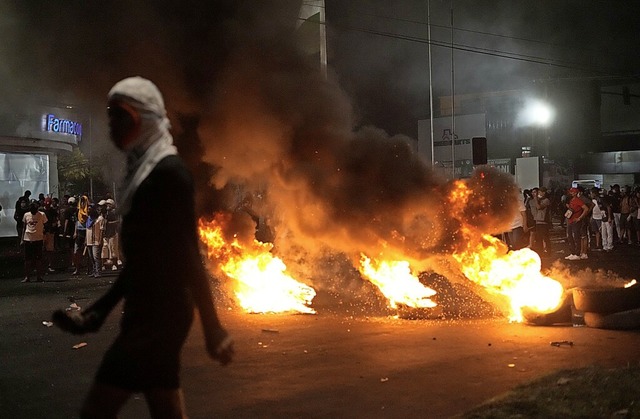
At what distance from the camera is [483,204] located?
887 centimetres

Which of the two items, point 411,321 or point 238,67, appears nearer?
point 411,321

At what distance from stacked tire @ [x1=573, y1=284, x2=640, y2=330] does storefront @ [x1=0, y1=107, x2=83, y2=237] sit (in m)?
20.9

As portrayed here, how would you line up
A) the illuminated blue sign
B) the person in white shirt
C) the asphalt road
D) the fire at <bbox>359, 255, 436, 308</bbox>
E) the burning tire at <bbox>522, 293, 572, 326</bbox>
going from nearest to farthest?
the asphalt road < the burning tire at <bbox>522, 293, 572, 326</bbox> < the fire at <bbox>359, 255, 436, 308</bbox> < the person in white shirt < the illuminated blue sign

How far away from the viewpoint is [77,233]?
600 inches

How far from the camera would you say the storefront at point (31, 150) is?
24828 millimetres

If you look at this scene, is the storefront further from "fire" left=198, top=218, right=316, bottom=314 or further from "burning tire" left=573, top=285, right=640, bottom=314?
"burning tire" left=573, top=285, right=640, bottom=314

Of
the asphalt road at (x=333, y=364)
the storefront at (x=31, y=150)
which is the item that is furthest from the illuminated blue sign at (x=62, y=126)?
the asphalt road at (x=333, y=364)

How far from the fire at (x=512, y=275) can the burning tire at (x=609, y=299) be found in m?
0.30

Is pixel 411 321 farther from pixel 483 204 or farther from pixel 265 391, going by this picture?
pixel 265 391

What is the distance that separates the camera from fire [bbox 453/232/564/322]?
25.5ft

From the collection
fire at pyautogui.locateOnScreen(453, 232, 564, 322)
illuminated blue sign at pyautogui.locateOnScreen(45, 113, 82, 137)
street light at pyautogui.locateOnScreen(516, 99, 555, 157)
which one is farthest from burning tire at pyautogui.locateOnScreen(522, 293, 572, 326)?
street light at pyautogui.locateOnScreen(516, 99, 555, 157)

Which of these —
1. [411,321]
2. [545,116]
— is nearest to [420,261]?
[411,321]

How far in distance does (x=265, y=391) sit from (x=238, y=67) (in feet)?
19.8

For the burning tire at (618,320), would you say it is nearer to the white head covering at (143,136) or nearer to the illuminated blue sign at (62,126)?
the white head covering at (143,136)
